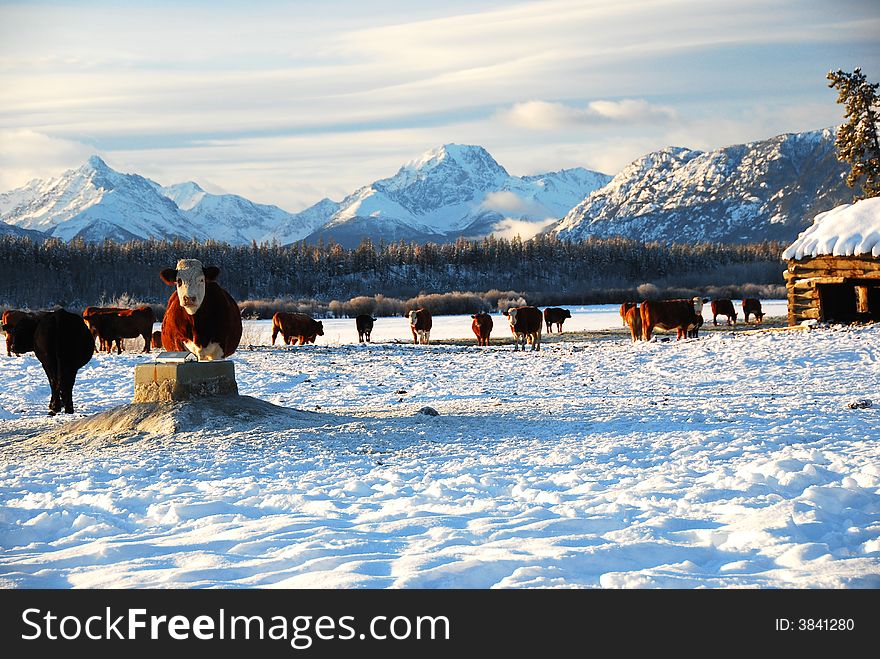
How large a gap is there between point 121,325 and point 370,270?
10861 cm

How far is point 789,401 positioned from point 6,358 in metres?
19.2

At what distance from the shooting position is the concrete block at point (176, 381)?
1154 cm

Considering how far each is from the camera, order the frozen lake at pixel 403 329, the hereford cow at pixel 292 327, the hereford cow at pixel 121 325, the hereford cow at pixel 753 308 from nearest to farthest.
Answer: the hereford cow at pixel 121 325 → the hereford cow at pixel 292 327 → the frozen lake at pixel 403 329 → the hereford cow at pixel 753 308

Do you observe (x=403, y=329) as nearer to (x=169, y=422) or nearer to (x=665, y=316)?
(x=665, y=316)

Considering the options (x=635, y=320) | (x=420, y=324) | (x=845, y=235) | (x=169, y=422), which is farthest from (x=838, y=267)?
(x=169, y=422)

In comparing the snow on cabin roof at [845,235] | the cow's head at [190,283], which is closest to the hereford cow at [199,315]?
the cow's head at [190,283]

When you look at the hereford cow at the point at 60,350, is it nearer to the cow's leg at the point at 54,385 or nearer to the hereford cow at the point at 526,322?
the cow's leg at the point at 54,385

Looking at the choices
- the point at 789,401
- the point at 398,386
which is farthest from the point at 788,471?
the point at 398,386

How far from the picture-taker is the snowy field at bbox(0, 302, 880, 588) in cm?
546

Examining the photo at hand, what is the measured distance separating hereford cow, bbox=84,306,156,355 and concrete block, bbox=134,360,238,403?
16575 mm

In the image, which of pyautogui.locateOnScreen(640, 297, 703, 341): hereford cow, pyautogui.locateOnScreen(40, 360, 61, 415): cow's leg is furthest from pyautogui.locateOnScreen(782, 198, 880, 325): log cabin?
pyautogui.locateOnScreen(40, 360, 61, 415): cow's leg

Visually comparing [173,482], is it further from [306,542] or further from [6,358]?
[6,358]

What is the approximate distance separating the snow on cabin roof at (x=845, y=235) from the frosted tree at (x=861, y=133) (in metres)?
7.10
